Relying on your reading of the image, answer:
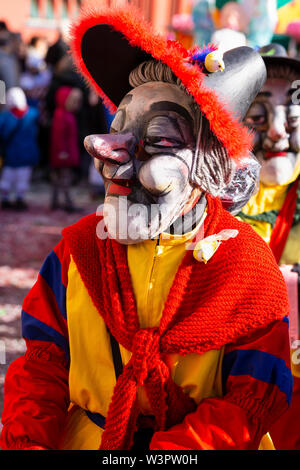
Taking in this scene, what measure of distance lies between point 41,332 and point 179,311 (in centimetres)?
43

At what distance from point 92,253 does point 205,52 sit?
659 mm

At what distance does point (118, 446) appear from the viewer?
1.57m

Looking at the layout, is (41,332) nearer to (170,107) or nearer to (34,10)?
(170,107)

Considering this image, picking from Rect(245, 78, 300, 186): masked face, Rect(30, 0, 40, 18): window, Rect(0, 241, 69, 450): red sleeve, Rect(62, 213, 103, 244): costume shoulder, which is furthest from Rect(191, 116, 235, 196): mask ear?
Rect(30, 0, 40, 18): window

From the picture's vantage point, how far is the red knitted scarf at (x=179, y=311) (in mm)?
1562

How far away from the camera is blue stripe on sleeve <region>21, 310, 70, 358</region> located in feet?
5.60

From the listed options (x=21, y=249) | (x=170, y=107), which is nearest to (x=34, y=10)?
(x=21, y=249)

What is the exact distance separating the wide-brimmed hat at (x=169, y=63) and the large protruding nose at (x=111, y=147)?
0.22 metres

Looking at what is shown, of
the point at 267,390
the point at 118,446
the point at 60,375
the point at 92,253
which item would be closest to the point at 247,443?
the point at 267,390

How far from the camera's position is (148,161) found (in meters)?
1.55

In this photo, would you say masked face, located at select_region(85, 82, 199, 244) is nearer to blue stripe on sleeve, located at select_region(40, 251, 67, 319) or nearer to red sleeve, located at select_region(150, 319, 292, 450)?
blue stripe on sleeve, located at select_region(40, 251, 67, 319)

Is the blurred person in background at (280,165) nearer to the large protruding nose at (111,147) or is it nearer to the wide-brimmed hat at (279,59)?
the wide-brimmed hat at (279,59)

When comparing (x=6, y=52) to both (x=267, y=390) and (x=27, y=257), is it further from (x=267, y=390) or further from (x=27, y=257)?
(x=267, y=390)

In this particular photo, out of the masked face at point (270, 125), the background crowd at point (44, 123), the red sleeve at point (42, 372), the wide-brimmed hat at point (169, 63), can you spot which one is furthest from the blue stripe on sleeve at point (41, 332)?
the background crowd at point (44, 123)
